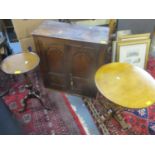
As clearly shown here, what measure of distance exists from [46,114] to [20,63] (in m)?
0.63

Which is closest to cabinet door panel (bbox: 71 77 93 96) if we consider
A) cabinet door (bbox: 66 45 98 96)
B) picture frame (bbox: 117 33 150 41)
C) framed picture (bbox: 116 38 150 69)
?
cabinet door (bbox: 66 45 98 96)

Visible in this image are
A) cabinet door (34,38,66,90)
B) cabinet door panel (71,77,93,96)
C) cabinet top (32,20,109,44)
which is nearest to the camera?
cabinet top (32,20,109,44)

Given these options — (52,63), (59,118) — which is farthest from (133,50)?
(59,118)

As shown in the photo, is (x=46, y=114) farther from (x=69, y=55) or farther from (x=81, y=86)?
(x=69, y=55)

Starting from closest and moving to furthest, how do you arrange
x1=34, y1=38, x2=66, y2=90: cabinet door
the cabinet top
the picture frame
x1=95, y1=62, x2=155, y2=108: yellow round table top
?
x1=95, y1=62, x2=155, y2=108: yellow round table top → the cabinet top → x1=34, y1=38, x2=66, y2=90: cabinet door → the picture frame

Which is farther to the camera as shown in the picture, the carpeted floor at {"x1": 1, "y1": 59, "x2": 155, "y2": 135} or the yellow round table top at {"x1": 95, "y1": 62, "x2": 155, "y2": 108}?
the carpeted floor at {"x1": 1, "y1": 59, "x2": 155, "y2": 135}

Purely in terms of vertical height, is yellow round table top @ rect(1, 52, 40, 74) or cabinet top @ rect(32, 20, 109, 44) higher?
cabinet top @ rect(32, 20, 109, 44)

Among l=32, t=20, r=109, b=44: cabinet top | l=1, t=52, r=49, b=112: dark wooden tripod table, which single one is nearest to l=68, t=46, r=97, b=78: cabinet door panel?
l=32, t=20, r=109, b=44: cabinet top

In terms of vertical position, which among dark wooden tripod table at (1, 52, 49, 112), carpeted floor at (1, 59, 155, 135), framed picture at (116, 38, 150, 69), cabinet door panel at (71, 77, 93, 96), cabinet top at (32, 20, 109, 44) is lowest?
carpeted floor at (1, 59, 155, 135)

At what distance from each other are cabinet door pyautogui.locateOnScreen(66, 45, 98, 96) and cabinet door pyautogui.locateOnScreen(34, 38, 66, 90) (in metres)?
0.09

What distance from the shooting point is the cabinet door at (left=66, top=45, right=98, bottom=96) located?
1.67 m

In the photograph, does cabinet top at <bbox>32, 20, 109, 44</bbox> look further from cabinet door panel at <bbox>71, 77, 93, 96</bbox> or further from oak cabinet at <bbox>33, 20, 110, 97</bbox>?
cabinet door panel at <bbox>71, 77, 93, 96</bbox>

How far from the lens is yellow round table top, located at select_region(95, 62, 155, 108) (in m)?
1.28

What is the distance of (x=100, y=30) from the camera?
1.73 m
